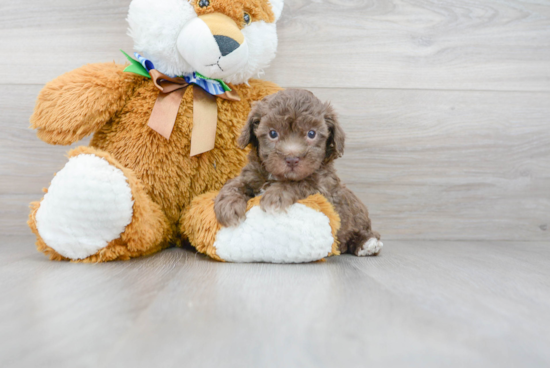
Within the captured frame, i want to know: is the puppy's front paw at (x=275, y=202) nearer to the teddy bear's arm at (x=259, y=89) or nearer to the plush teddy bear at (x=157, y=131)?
the plush teddy bear at (x=157, y=131)

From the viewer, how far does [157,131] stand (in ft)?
3.26

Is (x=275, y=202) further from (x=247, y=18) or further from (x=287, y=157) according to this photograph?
(x=247, y=18)

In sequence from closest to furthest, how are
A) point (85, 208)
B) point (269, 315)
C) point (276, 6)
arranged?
point (269, 315) → point (85, 208) → point (276, 6)

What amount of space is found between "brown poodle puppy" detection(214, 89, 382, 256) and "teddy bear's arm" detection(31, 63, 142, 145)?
1.11 feet

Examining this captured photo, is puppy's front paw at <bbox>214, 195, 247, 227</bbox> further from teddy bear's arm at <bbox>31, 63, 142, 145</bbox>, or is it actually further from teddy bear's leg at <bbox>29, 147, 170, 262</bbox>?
teddy bear's arm at <bbox>31, 63, 142, 145</bbox>

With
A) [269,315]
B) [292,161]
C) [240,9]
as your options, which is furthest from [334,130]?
[269,315]

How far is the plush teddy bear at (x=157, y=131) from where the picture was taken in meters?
0.87

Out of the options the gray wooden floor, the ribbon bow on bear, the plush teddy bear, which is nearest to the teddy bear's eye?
the plush teddy bear

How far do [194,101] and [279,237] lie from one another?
16.0 inches

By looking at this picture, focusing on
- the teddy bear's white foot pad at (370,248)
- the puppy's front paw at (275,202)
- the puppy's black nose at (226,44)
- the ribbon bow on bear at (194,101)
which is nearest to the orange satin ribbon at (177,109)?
the ribbon bow on bear at (194,101)

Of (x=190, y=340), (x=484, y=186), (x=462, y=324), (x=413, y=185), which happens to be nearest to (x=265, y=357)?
(x=190, y=340)

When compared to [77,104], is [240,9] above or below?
above

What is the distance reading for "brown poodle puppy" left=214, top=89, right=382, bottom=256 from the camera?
868mm

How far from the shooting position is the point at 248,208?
89 centimetres
